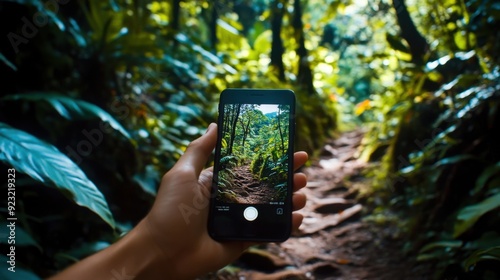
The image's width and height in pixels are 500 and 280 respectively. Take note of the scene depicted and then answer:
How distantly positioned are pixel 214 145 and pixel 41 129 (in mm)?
1495

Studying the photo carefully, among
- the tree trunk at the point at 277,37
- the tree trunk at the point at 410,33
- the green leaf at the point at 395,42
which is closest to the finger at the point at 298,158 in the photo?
the green leaf at the point at 395,42

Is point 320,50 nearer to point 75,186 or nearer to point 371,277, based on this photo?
point 371,277

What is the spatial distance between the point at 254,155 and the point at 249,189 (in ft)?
0.40

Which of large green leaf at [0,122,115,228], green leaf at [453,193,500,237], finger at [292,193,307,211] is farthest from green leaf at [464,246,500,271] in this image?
large green leaf at [0,122,115,228]

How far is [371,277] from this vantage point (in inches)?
99.4

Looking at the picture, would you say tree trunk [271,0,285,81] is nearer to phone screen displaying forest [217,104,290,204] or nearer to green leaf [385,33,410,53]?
green leaf [385,33,410,53]

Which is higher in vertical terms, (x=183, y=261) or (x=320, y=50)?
(x=320, y=50)

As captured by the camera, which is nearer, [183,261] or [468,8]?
[183,261]

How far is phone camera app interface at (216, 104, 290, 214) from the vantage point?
4.48 feet

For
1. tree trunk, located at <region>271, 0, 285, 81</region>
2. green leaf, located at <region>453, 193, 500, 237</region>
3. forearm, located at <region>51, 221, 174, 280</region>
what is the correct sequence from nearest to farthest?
forearm, located at <region>51, 221, 174, 280</region> → green leaf, located at <region>453, 193, 500, 237</region> → tree trunk, located at <region>271, 0, 285, 81</region>

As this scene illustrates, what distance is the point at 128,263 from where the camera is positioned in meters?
1.22

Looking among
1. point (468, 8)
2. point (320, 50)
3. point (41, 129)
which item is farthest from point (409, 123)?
point (320, 50)

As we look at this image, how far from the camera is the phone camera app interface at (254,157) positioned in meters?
1.37

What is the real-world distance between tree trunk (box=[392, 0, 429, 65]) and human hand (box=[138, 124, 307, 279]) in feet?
13.0
